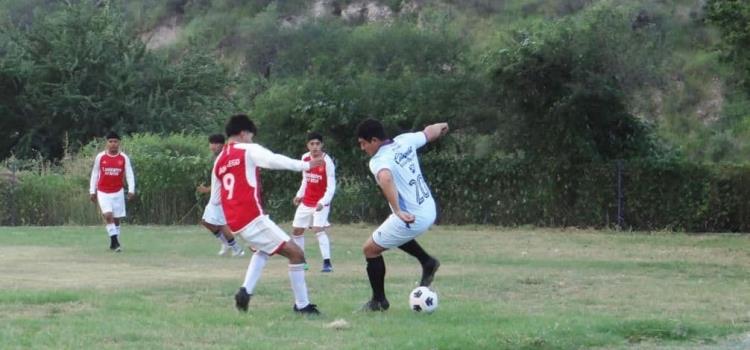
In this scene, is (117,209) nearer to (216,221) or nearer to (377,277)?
(216,221)

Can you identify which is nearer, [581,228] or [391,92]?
[581,228]

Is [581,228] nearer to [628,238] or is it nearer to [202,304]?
[628,238]

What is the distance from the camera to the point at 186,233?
2955cm

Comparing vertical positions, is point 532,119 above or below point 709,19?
below

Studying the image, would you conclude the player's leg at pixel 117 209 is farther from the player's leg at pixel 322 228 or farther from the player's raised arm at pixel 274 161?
the player's raised arm at pixel 274 161

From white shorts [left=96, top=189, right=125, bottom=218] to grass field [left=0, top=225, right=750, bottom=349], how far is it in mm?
813

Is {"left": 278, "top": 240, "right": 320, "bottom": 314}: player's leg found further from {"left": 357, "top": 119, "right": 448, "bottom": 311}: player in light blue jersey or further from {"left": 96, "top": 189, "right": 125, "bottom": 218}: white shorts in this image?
{"left": 96, "top": 189, "right": 125, "bottom": 218}: white shorts

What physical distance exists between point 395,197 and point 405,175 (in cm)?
29

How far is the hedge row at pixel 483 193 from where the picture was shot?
31.0 metres

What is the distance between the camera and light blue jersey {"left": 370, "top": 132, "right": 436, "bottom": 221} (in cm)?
1218

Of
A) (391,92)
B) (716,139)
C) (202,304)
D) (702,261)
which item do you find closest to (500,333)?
(202,304)

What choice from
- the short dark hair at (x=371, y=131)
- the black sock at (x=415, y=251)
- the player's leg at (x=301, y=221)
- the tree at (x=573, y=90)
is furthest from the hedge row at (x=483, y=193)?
the short dark hair at (x=371, y=131)

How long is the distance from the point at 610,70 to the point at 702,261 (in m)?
11.7

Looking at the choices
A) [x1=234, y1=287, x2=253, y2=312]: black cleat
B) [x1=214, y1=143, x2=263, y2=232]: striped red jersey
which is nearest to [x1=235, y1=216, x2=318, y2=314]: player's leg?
[x1=214, y1=143, x2=263, y2=232]: striped red jersey
